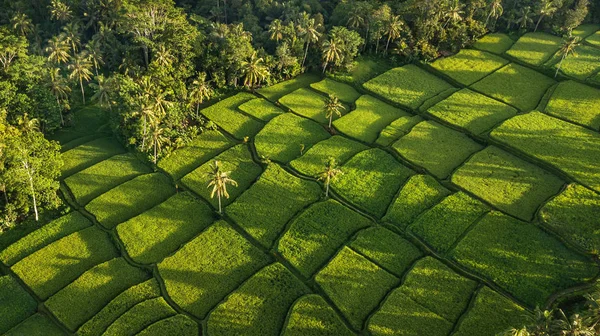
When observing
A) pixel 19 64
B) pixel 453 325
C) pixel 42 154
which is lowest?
pixel 453 325

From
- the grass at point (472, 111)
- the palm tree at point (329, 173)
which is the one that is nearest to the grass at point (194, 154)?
the palm tree at point (329, 173)

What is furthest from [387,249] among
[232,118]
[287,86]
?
[287,86]

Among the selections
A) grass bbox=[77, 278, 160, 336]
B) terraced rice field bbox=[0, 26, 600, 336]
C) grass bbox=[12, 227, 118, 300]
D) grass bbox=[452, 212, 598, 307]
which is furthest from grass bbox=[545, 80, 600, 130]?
grass bbox=[12, 227, 118, 300]

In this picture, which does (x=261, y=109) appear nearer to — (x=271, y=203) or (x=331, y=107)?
(x=331, y=107)

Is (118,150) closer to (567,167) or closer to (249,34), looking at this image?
(249,34)

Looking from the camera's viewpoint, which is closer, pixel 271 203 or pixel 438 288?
pixel 438 288

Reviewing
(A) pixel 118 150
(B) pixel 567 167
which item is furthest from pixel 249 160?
(B) pixel 567 167
